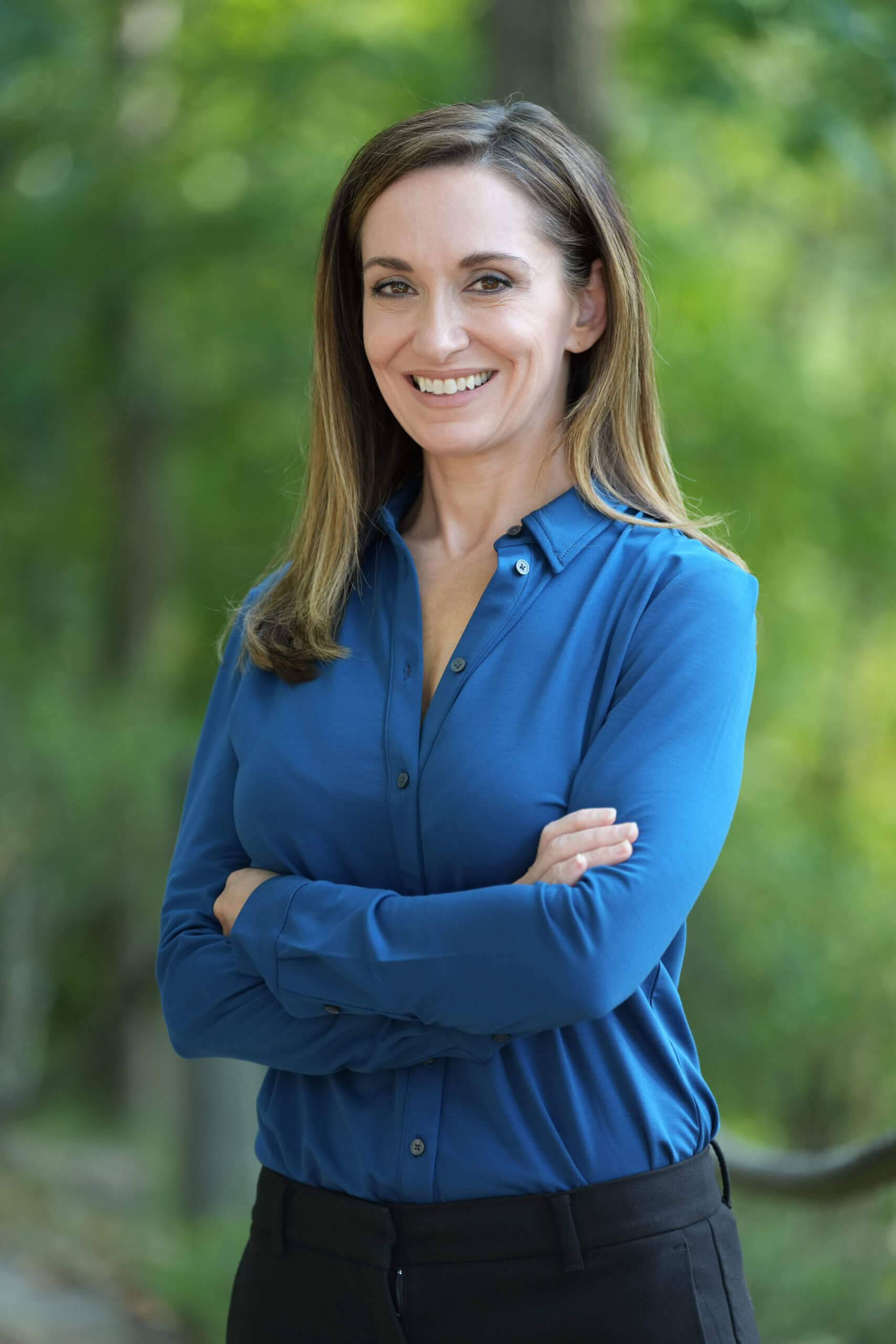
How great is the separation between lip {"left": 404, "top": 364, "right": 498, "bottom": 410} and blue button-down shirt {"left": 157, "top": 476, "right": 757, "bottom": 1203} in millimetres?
166

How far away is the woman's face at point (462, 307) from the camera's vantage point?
166 cm

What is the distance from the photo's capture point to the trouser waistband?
1490mm

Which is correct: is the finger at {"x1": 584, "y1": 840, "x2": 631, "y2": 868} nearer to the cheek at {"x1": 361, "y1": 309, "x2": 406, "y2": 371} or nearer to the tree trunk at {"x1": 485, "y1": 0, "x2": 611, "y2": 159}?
the cheek at {"x1": 361, "y1": 309, "x2": 406, "y2": 371}

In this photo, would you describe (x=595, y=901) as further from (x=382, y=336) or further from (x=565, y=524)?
(x=382, y=336)

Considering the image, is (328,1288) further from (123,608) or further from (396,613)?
(123,608)

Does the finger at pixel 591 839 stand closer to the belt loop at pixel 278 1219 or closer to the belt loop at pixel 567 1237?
the belt loop at pixel 567 1237

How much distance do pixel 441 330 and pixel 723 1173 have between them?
1060 millimetres

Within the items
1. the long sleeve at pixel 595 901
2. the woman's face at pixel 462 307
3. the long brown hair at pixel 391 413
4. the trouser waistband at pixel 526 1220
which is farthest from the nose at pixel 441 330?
the trouser waistband at pixel 526 1220

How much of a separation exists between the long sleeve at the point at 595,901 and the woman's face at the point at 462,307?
0.32 m

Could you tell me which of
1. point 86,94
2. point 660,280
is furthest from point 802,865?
point 86,94

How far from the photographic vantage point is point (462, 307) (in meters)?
1.67

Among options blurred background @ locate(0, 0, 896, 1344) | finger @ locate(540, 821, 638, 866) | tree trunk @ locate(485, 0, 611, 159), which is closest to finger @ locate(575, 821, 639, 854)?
finger @ locate(540, 821, 638, 866)

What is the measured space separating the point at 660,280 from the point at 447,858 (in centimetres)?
518

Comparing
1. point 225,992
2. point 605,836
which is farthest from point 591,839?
point 225,992
